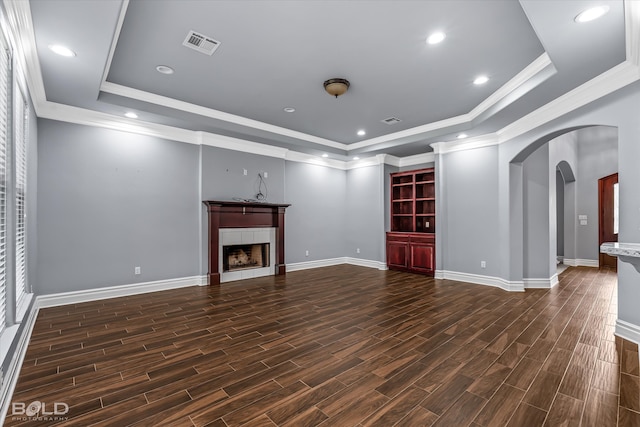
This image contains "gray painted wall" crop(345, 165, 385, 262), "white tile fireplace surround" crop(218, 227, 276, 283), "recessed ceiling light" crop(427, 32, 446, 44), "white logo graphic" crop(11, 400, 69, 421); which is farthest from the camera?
"gray painted wall" crop(345, 165, 385, 262)

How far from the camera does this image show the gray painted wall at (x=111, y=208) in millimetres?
4133

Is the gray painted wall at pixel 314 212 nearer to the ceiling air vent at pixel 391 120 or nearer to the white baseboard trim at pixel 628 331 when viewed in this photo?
the ceiling air vent at pixel 391 120

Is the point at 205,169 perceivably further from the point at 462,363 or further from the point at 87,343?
the point at 462,363

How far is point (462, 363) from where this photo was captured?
254 cm

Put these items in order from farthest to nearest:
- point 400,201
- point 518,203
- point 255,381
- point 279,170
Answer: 1. point 400,201
2. point 279,170
3. point 518,203
4. point 255,381

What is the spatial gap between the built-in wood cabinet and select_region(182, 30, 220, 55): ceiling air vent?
16.3ft

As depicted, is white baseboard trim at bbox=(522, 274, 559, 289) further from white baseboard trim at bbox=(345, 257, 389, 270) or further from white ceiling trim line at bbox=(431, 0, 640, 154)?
white baseboard trim at bbox=(345, 257, 389, 270)

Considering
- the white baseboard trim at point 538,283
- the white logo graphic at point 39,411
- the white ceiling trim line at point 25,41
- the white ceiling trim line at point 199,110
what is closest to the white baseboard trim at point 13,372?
the white logo graphic at point 39,411

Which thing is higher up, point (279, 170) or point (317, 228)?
point (279, 170)

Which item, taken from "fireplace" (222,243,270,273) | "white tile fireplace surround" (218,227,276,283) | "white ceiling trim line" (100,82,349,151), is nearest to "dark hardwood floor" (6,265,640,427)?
"white tile fireplace surround" (218,227,276,283)

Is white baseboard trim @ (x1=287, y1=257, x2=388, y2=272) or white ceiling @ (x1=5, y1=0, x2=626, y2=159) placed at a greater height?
white ceiling @ (x1=5, y1=0, x2=626, y2=159)

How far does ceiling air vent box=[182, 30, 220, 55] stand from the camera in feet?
9.63

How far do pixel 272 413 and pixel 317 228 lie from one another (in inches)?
221

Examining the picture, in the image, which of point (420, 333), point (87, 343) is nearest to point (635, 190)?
point (420, 333)
